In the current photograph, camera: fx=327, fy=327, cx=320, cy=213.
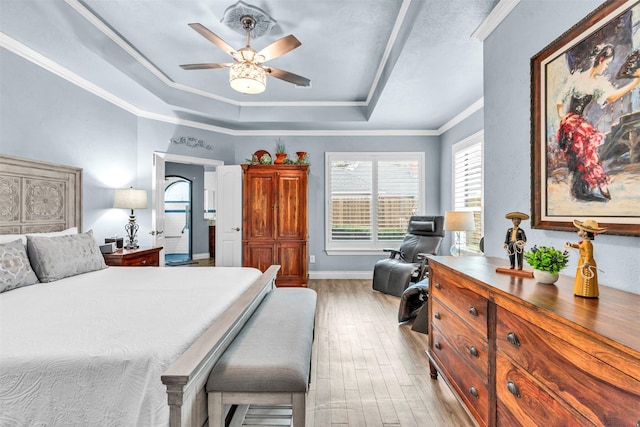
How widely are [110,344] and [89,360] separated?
0.09 metres

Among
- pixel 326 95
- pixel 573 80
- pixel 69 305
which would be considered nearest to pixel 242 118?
pixel 326 95

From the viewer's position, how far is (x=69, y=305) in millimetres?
1831

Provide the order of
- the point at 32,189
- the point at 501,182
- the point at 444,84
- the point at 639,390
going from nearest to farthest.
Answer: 1. the point at 639,390
2. the point at 501,182
3. the point at 32,189
4. the point at 444,84

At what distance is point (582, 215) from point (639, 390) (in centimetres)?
103

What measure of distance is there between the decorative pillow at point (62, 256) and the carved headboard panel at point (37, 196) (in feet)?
1.83

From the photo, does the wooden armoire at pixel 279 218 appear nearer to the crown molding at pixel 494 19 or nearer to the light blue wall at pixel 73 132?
the light blue wall at pixel 73 132

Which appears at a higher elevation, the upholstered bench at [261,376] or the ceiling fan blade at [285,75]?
the ceiling fan blade at [285,75]

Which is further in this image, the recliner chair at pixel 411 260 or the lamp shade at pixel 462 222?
the recliner chair at pixel 411 260

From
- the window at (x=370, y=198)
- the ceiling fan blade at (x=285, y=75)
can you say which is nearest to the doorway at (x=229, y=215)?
the window at (x=370, y=198)

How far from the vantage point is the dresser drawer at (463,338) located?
5.13ft

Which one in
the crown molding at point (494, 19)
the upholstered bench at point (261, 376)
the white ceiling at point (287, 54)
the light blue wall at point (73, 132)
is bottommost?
the upholstered bench at point (261, 376)

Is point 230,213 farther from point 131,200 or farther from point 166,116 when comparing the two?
point 166,116

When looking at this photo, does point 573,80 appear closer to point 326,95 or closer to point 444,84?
point 444,84

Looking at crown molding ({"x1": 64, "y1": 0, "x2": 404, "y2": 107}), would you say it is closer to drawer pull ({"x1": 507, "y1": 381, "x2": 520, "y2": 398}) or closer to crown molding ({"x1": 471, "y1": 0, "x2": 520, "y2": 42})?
crown molding ({"x1": 471, "y1": 0, "x2": 520, "y2": 42})
